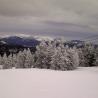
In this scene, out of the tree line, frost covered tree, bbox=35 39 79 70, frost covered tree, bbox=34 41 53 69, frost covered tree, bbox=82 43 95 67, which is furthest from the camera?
frost covered tree, bbox=82 43 95 67

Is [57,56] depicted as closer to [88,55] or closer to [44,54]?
[44,54]

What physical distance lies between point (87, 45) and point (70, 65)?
70.2ft

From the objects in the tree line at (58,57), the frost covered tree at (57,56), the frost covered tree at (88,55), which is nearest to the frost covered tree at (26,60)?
the tree line at (58,57)

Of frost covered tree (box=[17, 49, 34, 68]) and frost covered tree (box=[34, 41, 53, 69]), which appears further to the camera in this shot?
frost covered tree (box=[17, 49, 34, 68])

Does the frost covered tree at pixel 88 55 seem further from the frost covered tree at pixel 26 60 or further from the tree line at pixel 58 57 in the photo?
the frost covered tree at pixel 26 60

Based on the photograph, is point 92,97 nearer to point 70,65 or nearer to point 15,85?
point 15,85

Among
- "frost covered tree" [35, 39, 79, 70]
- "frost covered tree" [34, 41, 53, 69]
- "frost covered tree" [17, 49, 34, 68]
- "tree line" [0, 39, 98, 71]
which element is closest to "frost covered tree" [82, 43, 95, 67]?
"tree line" [0, 39, 98, 71]

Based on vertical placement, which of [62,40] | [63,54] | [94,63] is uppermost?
[62,40]

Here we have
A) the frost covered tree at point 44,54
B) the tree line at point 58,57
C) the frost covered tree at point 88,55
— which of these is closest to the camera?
the tree line at point 58,57

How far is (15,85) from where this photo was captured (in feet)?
42.7

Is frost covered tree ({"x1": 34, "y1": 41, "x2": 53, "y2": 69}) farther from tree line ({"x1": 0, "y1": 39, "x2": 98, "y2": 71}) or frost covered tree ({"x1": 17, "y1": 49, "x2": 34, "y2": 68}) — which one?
frost covered tree ({"x1": 17, "y1": 49, "x2": 34, "y2": 68})

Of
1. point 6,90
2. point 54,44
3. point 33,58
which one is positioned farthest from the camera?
point 33,58

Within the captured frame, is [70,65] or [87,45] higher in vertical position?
[87,45]

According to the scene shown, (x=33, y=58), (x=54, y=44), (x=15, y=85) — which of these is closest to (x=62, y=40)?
(x=54, y=44)
